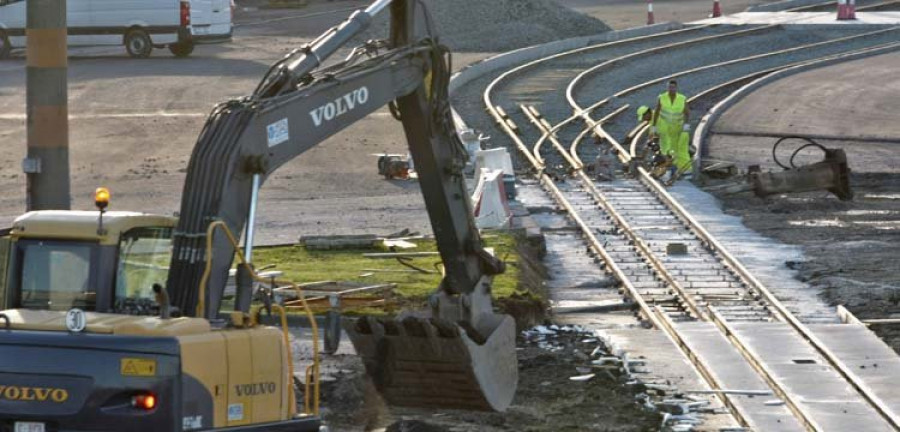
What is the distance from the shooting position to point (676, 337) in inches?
730

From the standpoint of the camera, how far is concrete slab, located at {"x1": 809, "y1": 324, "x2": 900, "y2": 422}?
16.2m

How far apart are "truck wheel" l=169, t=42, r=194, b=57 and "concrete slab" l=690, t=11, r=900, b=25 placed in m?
15.0

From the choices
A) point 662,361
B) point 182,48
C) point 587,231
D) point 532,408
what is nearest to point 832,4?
point 182,48

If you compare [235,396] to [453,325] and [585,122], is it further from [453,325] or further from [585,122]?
[585,122]

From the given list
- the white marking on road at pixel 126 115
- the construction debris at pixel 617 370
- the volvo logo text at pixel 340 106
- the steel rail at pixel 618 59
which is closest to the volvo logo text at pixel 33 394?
the volvo logo text at pixel 340 106

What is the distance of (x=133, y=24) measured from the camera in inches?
1876

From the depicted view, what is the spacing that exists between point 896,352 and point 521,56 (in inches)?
1171

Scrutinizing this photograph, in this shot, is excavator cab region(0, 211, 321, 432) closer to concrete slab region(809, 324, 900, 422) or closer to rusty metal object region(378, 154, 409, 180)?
concrete slab region(809, 324, 900, 422)

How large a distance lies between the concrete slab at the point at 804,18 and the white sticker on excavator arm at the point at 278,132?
41991 millimetres

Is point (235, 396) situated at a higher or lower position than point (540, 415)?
higher

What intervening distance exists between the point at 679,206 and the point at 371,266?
6.95 m

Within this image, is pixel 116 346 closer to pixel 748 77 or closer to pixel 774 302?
pixel 774 302

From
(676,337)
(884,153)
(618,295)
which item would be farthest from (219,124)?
(884,153)

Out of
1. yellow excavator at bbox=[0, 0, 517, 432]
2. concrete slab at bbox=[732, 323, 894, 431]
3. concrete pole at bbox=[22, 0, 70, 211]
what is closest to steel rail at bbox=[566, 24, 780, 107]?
concrete slab at bbox=[732, 323, 894, 431]
